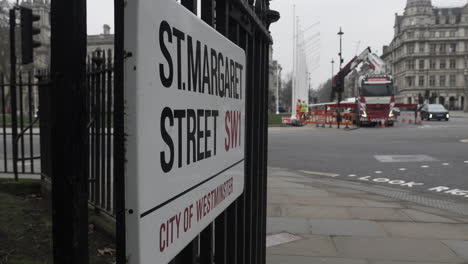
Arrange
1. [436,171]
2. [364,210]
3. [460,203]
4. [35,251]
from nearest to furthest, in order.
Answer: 1. [35,251]
2. [364,210]
3. [460,203]
4. [436,171]

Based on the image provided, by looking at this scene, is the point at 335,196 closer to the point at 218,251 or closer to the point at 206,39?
the point at 218,251

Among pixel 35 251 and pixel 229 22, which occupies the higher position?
pixel 229 22

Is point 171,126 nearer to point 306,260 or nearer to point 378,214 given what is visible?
point 306,260

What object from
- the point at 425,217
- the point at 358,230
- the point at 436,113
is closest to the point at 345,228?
the point at 358,230

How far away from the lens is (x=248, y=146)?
244 centimetres

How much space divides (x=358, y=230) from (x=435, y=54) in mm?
112964

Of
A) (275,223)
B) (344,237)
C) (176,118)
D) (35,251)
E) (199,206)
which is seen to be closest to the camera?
(176,118)

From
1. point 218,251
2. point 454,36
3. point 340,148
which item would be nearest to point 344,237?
→ point 218,251

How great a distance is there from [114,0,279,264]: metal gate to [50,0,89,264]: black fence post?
57 centimetres

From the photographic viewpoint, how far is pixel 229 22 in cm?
204

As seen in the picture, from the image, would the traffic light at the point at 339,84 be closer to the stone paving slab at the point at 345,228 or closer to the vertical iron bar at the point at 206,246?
the stone paving slab at the point at 345,228

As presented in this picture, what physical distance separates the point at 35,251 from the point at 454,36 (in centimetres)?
11848

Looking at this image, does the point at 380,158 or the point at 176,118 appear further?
the point at 380,158

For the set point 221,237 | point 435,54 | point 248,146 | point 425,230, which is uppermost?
point 435,54
